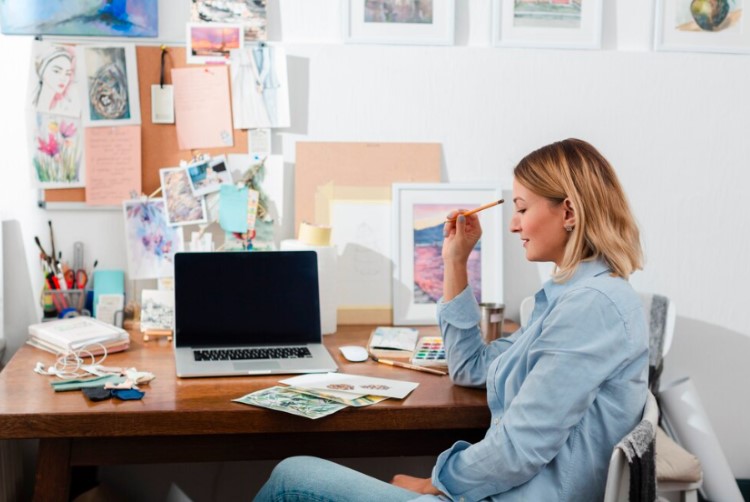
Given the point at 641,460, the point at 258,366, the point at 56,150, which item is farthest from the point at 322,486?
the point at 56,150

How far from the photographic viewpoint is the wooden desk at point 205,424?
5.07 ft

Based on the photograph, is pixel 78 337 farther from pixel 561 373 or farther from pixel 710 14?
pixel 710 14

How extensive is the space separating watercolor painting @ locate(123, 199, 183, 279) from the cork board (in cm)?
5

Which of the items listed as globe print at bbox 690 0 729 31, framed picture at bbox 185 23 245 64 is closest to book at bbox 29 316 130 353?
framed picture at bbox 185 23 245 64

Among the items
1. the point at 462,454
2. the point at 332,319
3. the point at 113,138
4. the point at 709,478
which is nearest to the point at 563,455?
the point at 462,454

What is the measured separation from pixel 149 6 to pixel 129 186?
45 cm

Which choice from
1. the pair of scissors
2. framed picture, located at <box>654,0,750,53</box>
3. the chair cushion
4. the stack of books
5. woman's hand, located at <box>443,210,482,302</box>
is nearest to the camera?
woman's hand, located at <box>443,210,482,302</box>

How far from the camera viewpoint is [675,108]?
2.32m

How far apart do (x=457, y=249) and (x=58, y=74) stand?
3.58 ft

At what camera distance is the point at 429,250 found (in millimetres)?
2252

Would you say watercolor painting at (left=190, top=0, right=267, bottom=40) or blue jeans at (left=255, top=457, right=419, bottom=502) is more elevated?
watercolor painting at (left=190, top=0, right=267, bottom=40)

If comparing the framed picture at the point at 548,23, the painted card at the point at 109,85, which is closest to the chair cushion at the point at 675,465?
the framed picture at the point at 548,23

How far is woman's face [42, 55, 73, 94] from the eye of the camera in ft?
6.97

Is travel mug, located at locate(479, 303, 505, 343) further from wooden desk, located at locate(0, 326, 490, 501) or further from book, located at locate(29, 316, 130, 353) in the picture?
book, located at locate(29, 316, 130, 353)
